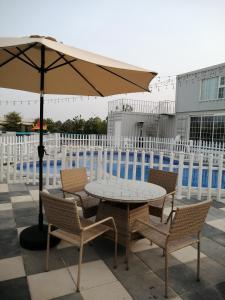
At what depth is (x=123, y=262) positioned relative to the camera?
2863mm

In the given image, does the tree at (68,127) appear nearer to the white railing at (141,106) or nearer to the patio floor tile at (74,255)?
the white railing at (141,106)

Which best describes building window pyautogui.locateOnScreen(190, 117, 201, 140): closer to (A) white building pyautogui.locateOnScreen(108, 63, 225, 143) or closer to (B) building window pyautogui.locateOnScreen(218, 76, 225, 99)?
(A) white building pyautogui.locateOnScreen(108, 63, 225, 143)

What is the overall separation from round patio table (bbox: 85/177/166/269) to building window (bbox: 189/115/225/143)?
14295mm

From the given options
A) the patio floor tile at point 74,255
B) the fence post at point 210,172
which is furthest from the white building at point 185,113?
the patio floor tile at point 74,255

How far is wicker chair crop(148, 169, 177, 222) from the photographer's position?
3659mm

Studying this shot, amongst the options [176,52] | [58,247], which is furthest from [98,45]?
[58,247]

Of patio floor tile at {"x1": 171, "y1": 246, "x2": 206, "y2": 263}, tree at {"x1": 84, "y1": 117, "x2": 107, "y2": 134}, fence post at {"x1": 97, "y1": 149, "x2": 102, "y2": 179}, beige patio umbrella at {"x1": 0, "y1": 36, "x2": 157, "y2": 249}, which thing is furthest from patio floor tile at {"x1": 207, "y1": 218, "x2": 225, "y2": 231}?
tree at {"x1": 84, "y1": 117, "x2": 107, "y2": 134}

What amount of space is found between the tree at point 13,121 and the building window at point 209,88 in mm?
32471

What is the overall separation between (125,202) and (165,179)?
1446 mm

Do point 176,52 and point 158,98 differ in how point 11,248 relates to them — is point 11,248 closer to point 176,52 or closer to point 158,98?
point 176,52

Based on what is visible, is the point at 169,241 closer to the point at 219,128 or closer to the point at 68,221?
the point at 68,221

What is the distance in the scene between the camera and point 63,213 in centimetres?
238

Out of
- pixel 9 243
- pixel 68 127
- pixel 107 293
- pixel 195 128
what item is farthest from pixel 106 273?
pixel 68 127

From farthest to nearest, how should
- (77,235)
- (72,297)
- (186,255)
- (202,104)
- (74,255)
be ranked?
(202,104), (186,255), (74,255), (77,235), (72,297)
